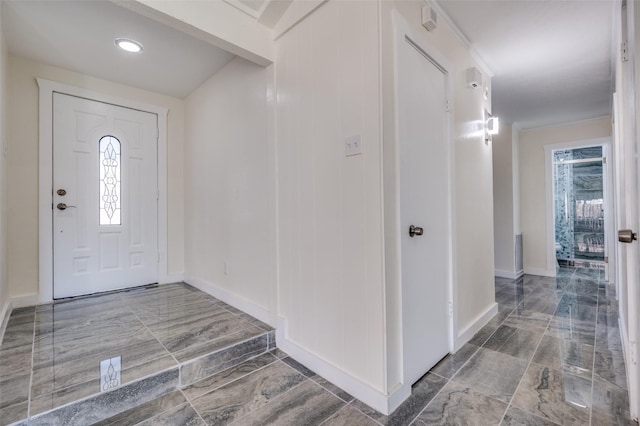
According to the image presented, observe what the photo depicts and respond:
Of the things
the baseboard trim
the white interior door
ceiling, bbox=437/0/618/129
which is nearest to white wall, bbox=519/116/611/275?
ceiling, bbox=437/0/618/129

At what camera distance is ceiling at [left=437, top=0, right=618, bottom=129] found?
2051mm

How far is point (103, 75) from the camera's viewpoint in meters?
3.13

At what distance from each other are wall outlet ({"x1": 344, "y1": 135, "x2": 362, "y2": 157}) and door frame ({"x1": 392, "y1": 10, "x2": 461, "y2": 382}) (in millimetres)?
195

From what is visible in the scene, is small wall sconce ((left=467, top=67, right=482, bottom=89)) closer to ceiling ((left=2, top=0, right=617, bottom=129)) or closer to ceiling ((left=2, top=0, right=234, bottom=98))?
ceiling ((left=2, top=0, right=617, bottom=129))

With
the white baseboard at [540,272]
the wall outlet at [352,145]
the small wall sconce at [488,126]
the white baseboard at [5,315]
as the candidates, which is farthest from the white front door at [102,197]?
the white baseboard at [540,272]

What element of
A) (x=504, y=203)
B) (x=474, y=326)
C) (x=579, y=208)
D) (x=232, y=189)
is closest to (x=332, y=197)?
(x=232, y=189)

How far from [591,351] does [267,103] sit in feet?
9.90

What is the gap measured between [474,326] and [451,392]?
93 centimetres

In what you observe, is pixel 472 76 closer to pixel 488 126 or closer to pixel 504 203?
pixel 488 126

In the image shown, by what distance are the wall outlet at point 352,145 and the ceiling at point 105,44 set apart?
1.79 m

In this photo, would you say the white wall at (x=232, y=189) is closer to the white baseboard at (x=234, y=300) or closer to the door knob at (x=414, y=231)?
the white baseboard at (x=234, y=300)

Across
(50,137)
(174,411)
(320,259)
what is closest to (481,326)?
(320,259)

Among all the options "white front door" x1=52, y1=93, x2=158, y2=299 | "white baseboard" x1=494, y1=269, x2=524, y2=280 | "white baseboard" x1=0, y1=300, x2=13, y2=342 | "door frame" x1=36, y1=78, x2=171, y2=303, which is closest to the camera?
"white baseboard" x1=0, y1=300, x2=13, y2=342

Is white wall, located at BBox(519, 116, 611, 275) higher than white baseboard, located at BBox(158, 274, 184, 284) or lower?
higher
